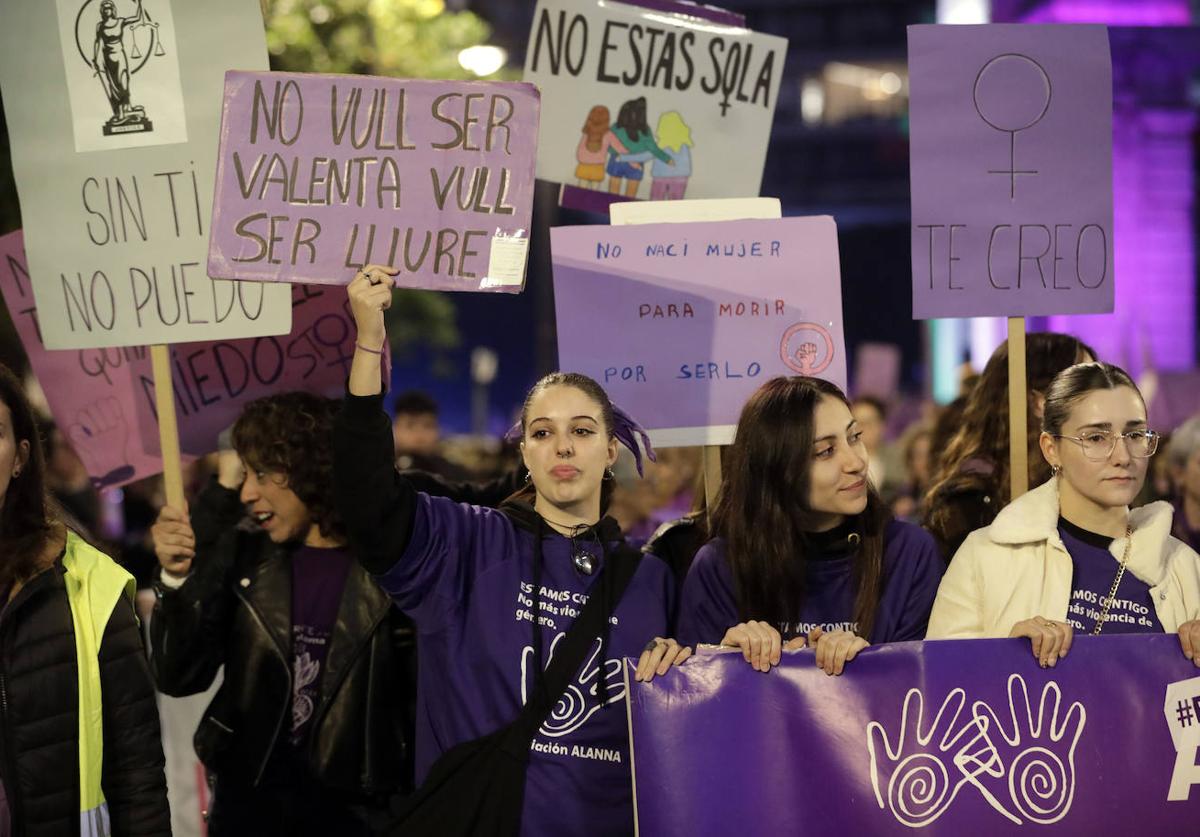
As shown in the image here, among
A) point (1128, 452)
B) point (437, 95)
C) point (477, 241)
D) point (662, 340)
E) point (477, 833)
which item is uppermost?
point (437, 95)

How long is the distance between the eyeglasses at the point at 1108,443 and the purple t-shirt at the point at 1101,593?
233 mm

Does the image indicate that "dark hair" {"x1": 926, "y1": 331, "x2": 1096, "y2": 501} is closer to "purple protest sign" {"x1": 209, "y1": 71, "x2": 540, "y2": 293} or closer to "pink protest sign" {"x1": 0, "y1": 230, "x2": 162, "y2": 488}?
"purple protest sign" {"x1": 209, "y1": 71, "x2": 540, "y2": 293}

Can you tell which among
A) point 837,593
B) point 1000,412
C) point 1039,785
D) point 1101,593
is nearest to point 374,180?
point 837,593

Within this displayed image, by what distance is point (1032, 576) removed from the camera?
13.1 ft

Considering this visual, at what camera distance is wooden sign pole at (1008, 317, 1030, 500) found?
4703mm

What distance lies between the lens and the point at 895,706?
368 cm

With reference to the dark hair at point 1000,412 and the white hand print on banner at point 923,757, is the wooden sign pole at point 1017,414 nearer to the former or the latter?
the dark hair at point 1000,412

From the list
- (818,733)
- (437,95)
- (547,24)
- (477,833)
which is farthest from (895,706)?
(547,24)

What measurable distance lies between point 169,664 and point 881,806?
2.30m

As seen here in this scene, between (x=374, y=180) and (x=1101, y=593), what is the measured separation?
7.69ft

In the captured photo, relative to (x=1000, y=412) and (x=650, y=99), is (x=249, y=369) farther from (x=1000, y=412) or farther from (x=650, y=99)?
(x=1000, y=412)

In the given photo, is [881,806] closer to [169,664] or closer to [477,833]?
[477,833]

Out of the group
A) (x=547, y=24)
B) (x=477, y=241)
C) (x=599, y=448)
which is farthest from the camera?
(x=547, y=24)

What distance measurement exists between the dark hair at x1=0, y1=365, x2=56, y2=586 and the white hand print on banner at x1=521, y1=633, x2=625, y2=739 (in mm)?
1212
